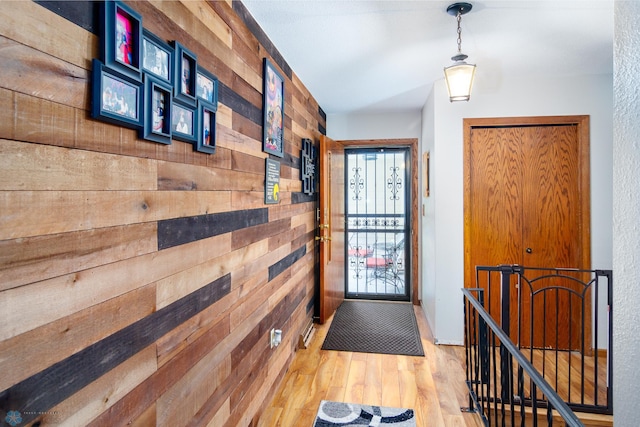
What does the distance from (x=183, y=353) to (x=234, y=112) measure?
1.14m

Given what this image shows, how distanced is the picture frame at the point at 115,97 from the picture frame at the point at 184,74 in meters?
0.22

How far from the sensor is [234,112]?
1.80m

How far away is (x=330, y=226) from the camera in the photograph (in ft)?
12.5

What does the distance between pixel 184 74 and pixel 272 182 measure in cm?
107

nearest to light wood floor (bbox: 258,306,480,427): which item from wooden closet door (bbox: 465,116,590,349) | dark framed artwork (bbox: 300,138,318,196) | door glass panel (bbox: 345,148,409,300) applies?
wooden closet door (bbox: 465,116,590,349)

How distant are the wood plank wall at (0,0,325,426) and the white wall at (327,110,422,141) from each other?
2.49 metres

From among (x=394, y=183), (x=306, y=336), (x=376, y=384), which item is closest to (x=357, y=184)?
(x=394, y=183)

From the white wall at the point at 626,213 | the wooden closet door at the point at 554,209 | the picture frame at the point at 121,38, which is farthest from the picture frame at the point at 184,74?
the wooden closet door at the point at 554,209

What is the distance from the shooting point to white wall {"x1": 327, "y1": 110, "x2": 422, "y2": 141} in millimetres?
4398

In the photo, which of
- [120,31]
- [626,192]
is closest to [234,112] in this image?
[120,31]

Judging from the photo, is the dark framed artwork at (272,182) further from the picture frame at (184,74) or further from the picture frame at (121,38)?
the picture frame at (121,38)

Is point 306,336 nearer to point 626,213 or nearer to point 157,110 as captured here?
point 157,110

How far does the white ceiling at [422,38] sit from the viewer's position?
2025 millimetres

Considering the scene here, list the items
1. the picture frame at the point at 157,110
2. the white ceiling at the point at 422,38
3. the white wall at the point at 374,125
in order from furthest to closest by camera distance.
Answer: the white wall at the point at 374,125 → the white ceiling at the point at 422,38 → the picture frame at the point at 157,110
